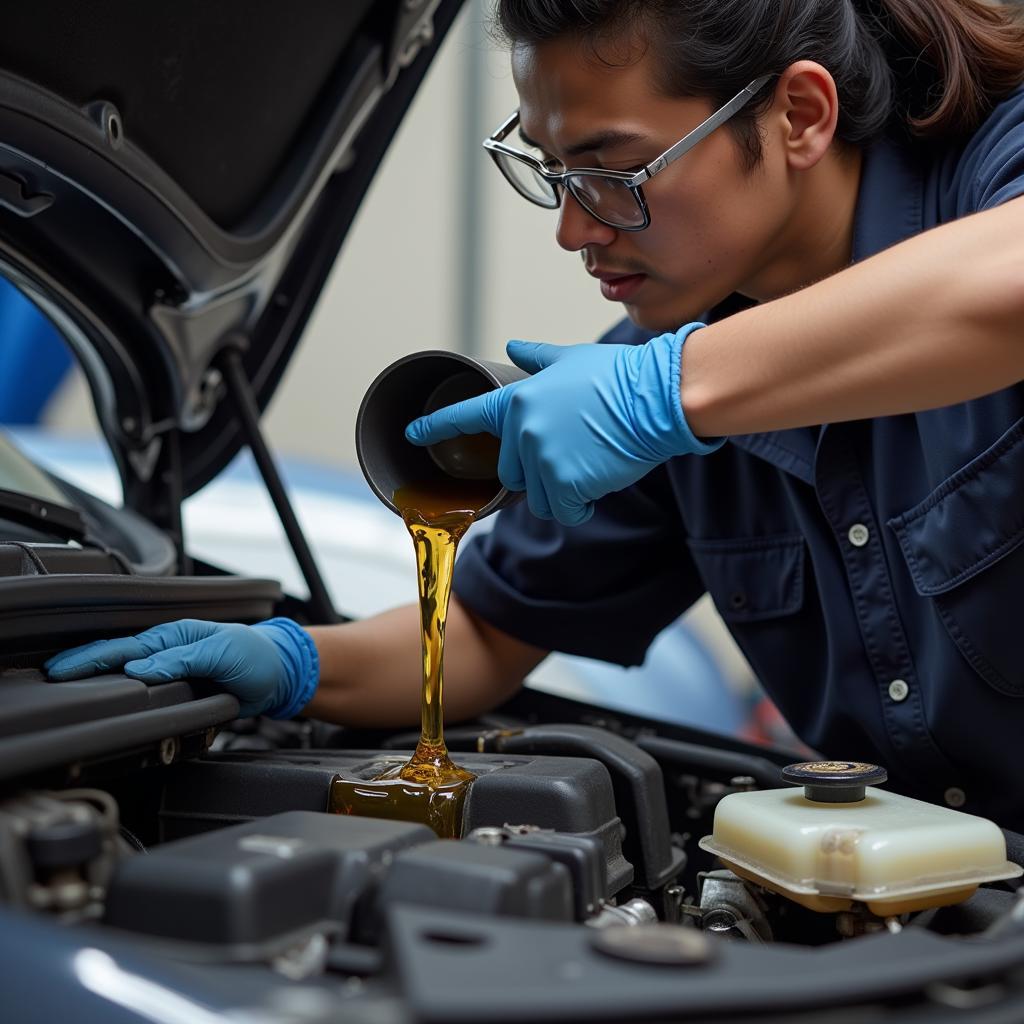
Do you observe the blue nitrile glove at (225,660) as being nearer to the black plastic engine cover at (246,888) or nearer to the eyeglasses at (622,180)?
the black plastic engine cover at (246,888)

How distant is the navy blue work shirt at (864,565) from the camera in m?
1.37

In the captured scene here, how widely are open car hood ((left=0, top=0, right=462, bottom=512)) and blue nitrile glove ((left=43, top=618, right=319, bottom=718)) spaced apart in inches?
19.3

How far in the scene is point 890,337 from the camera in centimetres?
108

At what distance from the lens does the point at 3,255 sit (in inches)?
58.8

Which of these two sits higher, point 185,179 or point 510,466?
point 185,179

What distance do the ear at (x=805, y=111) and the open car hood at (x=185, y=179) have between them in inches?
19.1

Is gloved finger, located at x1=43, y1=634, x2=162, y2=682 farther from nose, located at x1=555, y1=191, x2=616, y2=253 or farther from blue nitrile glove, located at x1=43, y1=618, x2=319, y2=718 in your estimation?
nose, located at x1=555, y1=191, x2=616, y2=253

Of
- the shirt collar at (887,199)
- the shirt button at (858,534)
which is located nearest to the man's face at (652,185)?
the shirt collar at (887,199)

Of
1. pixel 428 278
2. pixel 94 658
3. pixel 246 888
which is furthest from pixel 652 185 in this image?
pixel 428 278

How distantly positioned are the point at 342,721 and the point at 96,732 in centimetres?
62

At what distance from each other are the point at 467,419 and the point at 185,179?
22.0 inches

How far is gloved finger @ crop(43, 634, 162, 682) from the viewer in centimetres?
106

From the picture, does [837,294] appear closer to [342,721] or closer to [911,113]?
[911,113]

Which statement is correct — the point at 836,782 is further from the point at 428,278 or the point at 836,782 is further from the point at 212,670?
the point at 428,278
